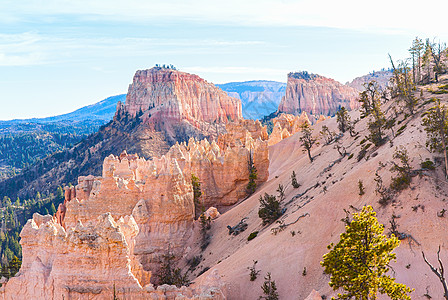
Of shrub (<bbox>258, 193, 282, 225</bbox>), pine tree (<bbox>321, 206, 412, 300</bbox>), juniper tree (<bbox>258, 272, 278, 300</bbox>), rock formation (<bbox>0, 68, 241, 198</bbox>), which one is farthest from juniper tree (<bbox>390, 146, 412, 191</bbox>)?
rock formation (<bbox>0, 68, 241, 198</bbox>)

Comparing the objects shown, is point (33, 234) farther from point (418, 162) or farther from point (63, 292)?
point (418, 162)

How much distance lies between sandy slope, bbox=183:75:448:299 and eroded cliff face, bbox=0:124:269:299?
152 inches

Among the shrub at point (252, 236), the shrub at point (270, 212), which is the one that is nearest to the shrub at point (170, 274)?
the shrub at point (252, 236)

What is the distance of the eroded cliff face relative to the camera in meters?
23.1

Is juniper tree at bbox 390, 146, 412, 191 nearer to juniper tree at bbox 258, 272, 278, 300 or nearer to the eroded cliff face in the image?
juniper tree at bbox 258, 272, 278, 300

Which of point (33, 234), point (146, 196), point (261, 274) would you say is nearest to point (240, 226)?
point (146, 196)

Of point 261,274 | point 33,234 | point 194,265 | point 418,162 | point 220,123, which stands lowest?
point 220,123

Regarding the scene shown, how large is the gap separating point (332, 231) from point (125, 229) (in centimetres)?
1218

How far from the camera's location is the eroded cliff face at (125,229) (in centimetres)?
2314

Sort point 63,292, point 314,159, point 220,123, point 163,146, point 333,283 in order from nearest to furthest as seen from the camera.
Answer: point 333,283, point 63,292, point 314,159, point 163,146, point 220,123

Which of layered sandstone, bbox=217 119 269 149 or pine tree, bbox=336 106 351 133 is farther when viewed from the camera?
layered sandstone, bbox=217 119 269 149

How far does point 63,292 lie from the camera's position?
23250 millimetres

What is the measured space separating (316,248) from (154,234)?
16030 millimetres

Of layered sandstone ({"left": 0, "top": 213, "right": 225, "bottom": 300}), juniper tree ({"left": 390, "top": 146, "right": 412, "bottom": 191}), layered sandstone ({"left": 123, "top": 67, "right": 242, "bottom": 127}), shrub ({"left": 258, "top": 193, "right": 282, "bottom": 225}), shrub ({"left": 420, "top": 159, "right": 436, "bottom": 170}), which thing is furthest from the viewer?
layered sandstone ({"left": 123, "top": 67, "right": 242, "bottom": 127})
